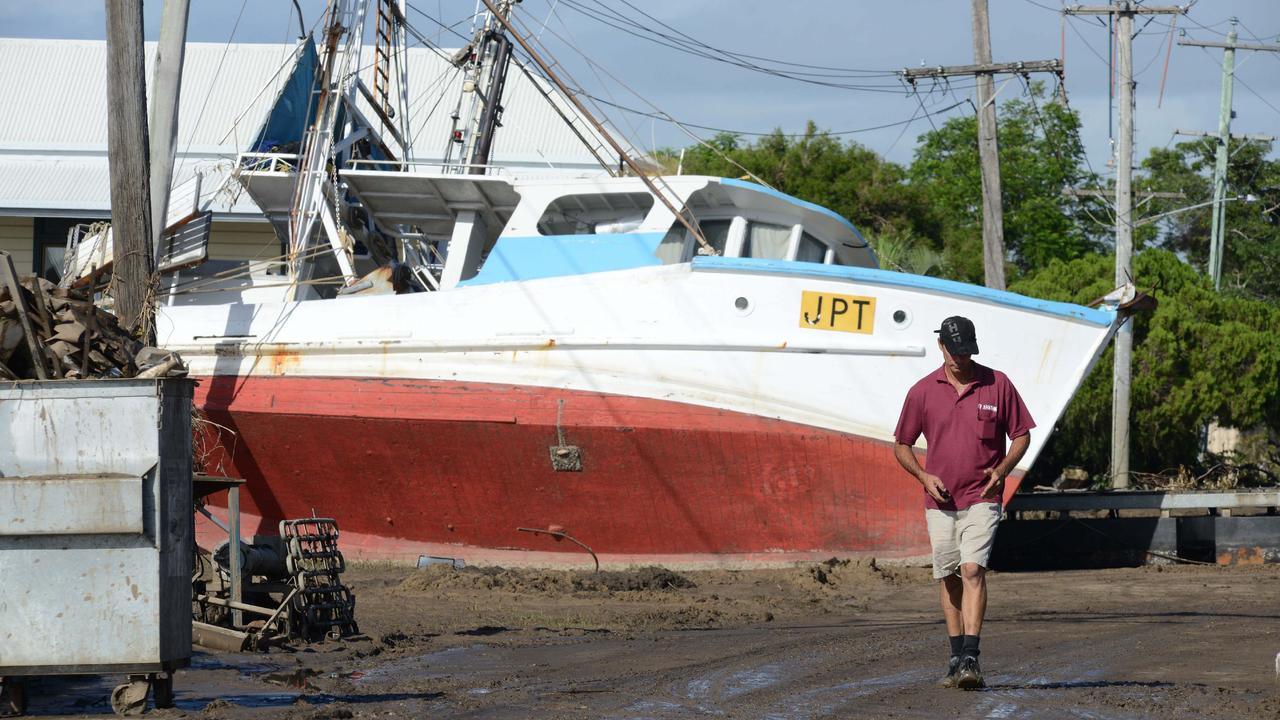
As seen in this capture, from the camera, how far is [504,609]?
10.3 m

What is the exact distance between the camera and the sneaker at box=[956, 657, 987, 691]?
243 inches

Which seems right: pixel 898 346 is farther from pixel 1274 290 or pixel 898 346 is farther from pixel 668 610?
pixel 1274 290

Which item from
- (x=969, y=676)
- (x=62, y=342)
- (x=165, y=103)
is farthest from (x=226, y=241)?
(x=969, y=676)

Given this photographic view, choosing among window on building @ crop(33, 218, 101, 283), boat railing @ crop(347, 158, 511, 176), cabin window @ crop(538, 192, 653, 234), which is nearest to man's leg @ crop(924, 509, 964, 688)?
cabin window @ crop(538, 192, 653, 234)

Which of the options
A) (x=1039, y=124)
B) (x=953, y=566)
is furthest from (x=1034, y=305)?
(x=1039, y=124)

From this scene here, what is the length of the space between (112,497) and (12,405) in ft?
1.88

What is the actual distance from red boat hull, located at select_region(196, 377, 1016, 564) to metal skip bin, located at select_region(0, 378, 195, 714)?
6760mm

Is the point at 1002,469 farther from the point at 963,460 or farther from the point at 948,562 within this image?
the point at 948,562

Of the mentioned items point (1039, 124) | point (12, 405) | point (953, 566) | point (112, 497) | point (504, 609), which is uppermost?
point (1039, 124)

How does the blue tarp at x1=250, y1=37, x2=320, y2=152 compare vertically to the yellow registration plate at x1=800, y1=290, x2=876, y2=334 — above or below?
above

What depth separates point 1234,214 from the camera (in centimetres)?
3978

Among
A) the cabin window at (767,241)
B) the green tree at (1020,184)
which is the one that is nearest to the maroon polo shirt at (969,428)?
the cabin window at (767,241)

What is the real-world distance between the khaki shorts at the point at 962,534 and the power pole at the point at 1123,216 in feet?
37.4

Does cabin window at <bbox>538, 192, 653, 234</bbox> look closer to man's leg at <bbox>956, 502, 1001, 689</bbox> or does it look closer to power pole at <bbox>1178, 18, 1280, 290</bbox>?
man's leg at <bbox>956, 502, 1001, 689</bbox>
